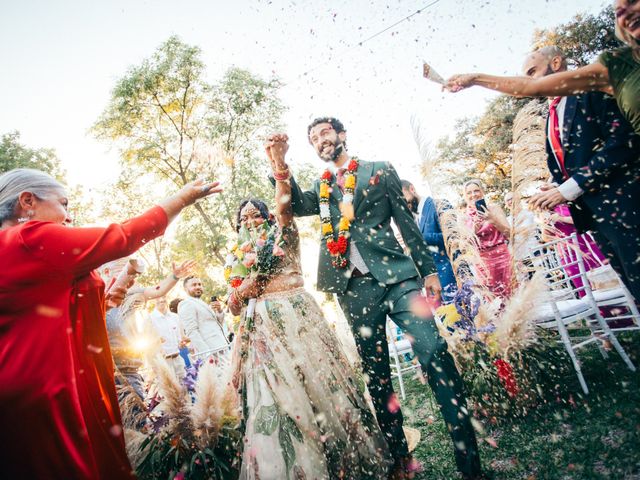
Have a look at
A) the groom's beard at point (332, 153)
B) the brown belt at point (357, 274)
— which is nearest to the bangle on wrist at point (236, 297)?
the brown belt at point (357, 274)

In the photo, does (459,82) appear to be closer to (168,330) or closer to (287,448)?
(287,448)

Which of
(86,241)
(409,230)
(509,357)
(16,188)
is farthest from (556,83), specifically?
(16,188)

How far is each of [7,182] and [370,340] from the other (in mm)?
2356

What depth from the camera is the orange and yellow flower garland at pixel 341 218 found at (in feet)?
9.53

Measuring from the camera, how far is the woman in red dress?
1.40m

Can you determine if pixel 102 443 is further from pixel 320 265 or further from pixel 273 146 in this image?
pixel 273 146

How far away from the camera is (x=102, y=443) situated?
1.59 m

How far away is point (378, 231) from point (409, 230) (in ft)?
0.78

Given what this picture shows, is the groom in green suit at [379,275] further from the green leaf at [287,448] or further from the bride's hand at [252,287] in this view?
the green leaf at [287,448]

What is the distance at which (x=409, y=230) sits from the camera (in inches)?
110

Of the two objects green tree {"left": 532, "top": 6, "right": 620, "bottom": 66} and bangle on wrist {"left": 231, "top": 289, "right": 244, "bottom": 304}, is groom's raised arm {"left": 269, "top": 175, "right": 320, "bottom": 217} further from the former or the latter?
green tree {"left": 532, "top": 6, "right": 620, "bottom": 66}

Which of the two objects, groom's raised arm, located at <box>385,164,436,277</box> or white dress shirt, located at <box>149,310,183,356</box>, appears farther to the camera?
white dress shirt, located at <box>149,310,183,356</box>

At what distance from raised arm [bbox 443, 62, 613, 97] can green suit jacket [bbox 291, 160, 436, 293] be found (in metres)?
1.08

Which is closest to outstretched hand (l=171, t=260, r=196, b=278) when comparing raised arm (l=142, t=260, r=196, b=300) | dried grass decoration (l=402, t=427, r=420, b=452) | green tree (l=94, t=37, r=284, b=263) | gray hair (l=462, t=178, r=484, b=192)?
raised arm (l=142, t=260, r=196, b=300)
